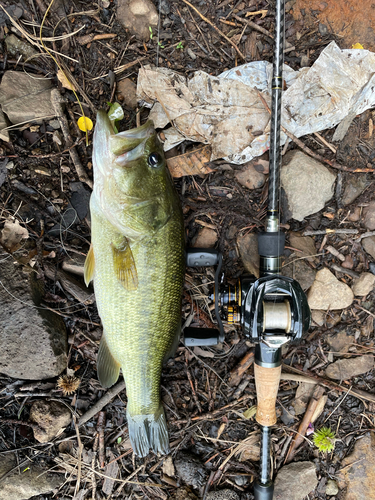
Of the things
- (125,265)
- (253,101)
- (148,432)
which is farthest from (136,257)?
(253,101)

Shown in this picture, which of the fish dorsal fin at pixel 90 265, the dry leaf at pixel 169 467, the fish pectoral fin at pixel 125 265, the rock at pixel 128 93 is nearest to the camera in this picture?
the fish pectoral fin at pixel 125 265

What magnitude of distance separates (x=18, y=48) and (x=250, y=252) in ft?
9.05

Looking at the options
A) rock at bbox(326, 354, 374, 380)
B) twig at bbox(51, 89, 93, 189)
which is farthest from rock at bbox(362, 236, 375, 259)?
twig at bbox(51, 89, 93, 189)

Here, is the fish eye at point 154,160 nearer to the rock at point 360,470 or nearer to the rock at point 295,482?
the rock at point 295,482

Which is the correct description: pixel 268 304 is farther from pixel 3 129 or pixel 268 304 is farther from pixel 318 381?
pixel 3 129

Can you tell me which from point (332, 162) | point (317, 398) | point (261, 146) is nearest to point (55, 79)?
point (261, 146)

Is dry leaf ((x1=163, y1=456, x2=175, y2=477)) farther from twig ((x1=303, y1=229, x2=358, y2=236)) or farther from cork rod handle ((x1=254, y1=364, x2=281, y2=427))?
twig ((x1=303, y1=229, x2=358, y2=236))

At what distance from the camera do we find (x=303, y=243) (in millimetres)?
3133

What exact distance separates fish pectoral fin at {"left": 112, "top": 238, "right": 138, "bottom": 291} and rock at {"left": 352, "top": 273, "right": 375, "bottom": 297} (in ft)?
7.09

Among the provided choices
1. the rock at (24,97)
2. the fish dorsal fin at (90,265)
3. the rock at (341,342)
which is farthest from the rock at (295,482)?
the rock at (24,97)

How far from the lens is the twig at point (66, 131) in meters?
2.93

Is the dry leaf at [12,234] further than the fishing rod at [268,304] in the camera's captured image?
Yes

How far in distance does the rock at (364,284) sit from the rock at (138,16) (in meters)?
3.00

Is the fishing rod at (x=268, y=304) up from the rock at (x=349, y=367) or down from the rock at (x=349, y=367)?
up
